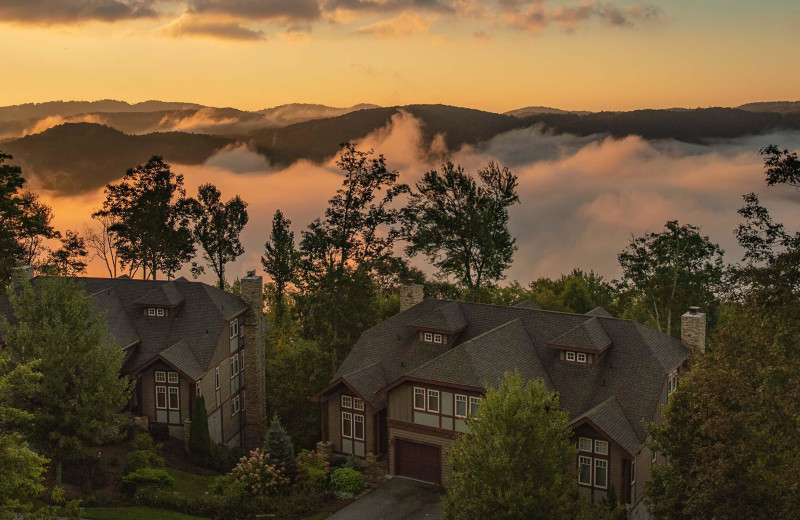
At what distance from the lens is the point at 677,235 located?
53.7m

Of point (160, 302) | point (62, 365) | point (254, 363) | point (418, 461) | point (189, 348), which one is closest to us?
point (62, 365)

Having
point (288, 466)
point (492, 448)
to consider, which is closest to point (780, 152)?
point (492, 448)

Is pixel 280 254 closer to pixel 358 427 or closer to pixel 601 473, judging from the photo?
pixel 358 427

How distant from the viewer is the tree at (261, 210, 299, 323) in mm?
51719

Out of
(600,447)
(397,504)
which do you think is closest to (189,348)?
(397,504)

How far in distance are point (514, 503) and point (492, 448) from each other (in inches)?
69.2

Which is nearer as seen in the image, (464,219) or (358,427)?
(358,427)

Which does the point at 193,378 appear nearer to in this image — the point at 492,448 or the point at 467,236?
the point at 492,448

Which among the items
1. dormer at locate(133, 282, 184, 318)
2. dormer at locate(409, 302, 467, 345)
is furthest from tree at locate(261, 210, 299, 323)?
dormer at locate(409, 302, 467, 345)

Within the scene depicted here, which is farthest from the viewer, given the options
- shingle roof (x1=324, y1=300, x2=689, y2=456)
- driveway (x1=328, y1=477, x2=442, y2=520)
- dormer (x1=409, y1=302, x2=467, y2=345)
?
dormer (x1=409, y1=302, x2=467, y2=345)

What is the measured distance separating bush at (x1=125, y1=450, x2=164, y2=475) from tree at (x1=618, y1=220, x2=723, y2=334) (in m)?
34.4

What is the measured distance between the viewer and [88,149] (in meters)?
91.6

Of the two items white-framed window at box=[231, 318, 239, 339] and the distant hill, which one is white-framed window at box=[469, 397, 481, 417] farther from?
the distant hill

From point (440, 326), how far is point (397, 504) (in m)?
8.96
